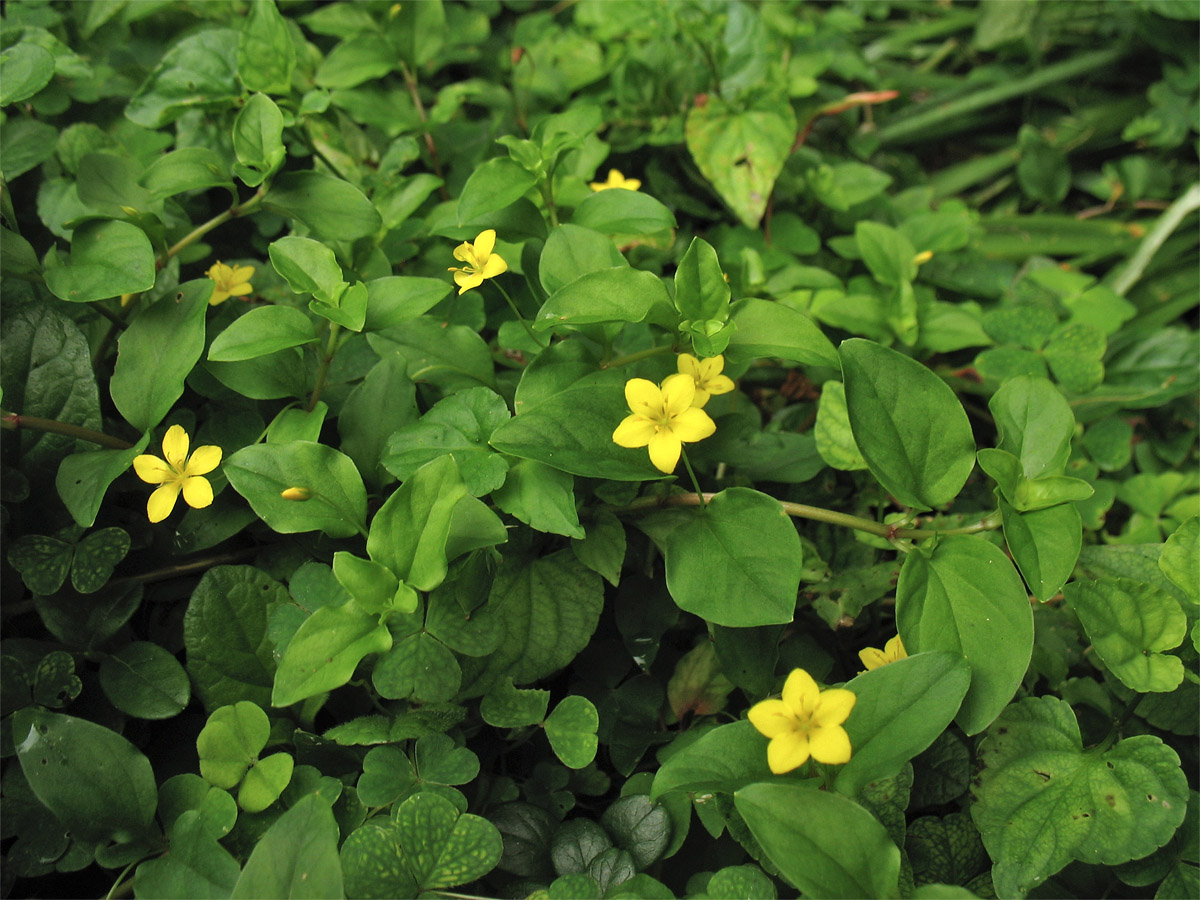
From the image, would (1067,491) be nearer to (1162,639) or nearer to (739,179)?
(1162,639)

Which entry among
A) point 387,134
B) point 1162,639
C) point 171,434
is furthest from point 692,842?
point 387,134

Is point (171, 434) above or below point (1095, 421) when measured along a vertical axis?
above

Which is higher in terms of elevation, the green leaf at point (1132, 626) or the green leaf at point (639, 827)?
the green leaf at point (1132, 626)

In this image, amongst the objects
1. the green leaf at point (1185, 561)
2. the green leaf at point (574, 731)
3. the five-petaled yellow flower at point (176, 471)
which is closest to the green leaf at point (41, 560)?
the five-petaled yellow flower at point (176, 471)

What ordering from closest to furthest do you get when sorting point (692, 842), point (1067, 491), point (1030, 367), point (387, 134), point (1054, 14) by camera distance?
1. point (1067, 491)
2. point (692, 842)
3. point (1030, 367)
4. point (387, 134)
5. point (1054, 14)

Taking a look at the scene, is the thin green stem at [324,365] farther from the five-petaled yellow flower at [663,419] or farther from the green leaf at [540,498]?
the five-petaled yellow flower at [663,419]

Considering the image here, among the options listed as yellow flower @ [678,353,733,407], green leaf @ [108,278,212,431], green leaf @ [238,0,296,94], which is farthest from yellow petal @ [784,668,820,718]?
green leaf @ [238,0,296,94]

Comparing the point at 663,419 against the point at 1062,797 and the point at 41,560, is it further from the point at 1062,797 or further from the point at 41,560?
the point at 41,560
